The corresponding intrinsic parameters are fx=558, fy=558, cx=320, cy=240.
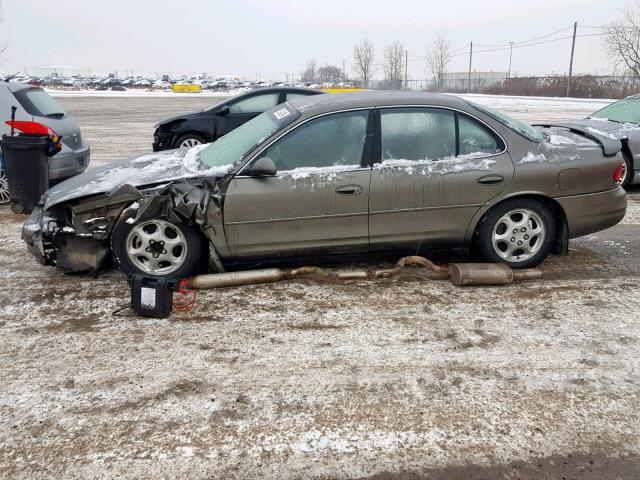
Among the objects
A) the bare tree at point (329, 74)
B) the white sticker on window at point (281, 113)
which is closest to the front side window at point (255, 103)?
the white sticker on window at point (281, 113)

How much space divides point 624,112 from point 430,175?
6051mm

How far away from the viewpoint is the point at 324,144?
182 inches

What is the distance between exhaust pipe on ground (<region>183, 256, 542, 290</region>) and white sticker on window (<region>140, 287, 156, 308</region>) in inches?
19.5

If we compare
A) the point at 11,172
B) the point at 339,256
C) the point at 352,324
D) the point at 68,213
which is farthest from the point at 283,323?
the point at 11,172

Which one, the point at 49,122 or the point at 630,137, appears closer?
the point at 49,122

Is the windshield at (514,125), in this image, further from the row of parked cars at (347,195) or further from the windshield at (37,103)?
the windshield at (37,103)

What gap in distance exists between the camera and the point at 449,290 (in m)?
4.60

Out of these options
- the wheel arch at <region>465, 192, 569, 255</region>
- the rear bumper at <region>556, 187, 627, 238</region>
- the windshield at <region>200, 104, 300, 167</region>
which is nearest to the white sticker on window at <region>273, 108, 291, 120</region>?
the windshield at <region>200, 104, 300, 167</region>

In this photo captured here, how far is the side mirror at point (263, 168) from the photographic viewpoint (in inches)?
174

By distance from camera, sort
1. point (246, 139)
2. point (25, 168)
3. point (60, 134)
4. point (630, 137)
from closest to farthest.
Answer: point (246, 139), point (25, 168), point (60, 134), point (630, 137)

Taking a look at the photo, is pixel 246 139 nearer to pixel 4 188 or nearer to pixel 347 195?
→ pixel 347 195

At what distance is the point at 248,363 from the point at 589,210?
335 centimetres

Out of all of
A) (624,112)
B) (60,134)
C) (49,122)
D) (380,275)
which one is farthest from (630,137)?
(49,122)

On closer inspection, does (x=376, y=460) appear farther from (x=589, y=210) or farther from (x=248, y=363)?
(x=589, y=210)
